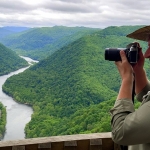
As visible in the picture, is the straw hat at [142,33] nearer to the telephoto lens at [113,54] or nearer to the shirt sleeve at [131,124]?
the telephoto lens at [113,54]

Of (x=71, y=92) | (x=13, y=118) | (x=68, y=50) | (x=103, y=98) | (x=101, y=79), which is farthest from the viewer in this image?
(x=68, y=50)

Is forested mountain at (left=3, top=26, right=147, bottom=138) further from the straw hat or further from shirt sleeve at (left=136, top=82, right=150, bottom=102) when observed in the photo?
the straw hat

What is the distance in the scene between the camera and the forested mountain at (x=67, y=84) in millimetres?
26297

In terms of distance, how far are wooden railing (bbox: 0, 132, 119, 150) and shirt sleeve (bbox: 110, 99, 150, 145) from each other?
0.53m

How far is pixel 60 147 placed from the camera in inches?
53.5

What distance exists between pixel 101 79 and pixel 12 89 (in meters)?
12.5

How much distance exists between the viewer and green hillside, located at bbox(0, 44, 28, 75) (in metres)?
52.9

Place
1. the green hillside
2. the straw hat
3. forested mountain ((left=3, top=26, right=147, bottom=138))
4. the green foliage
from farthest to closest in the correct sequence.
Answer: the green hillside
forested mountain ((left=3, top=26, right=147, bottom=138))
the green foliage
the straw hat

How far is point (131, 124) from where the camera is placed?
805mm

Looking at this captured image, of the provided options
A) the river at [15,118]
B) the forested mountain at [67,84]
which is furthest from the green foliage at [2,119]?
the forested mountain at [67,84]

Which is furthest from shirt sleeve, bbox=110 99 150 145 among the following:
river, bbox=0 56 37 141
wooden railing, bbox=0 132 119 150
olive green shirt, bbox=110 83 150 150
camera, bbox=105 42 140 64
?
river, bbox=0 56 37 141

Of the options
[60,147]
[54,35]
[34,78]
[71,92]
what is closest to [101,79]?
[71,92]

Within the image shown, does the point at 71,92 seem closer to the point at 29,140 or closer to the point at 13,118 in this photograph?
the point at 13,118

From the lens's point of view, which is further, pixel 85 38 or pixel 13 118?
pixel 85 38
